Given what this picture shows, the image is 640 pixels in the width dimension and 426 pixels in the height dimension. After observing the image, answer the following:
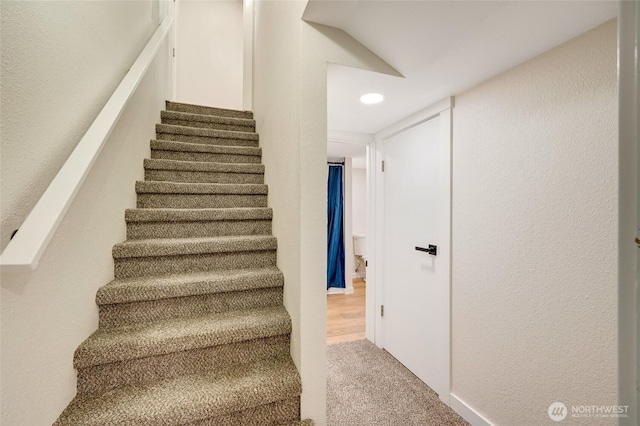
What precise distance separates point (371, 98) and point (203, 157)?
137 centimetres

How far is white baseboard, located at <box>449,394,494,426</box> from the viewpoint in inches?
58.5

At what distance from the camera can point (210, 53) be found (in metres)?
3.92

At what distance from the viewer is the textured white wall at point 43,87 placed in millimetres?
750

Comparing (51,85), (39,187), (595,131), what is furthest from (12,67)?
(595,131)

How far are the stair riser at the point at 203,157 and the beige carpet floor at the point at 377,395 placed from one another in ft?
6.09

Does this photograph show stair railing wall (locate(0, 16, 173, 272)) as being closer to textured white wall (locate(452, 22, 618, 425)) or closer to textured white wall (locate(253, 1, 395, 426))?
textured white wall (locate(253, 1, 395, 426))

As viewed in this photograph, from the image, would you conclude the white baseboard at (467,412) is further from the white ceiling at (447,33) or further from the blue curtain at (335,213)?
the blue curtain at (335,213)

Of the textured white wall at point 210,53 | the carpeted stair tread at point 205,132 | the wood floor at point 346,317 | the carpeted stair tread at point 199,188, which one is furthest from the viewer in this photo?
the textured white wall at point 210,53

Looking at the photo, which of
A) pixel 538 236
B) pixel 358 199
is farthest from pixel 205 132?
pixel 358 199

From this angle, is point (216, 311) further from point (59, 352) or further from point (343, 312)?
point (343, 312)

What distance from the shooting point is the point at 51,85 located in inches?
36.5

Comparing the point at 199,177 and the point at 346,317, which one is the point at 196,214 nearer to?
the point at 199,177

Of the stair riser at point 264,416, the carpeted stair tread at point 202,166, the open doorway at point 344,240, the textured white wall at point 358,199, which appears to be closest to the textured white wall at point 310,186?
the stair riser at point 264,416

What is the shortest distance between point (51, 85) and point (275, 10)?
1445 mm
